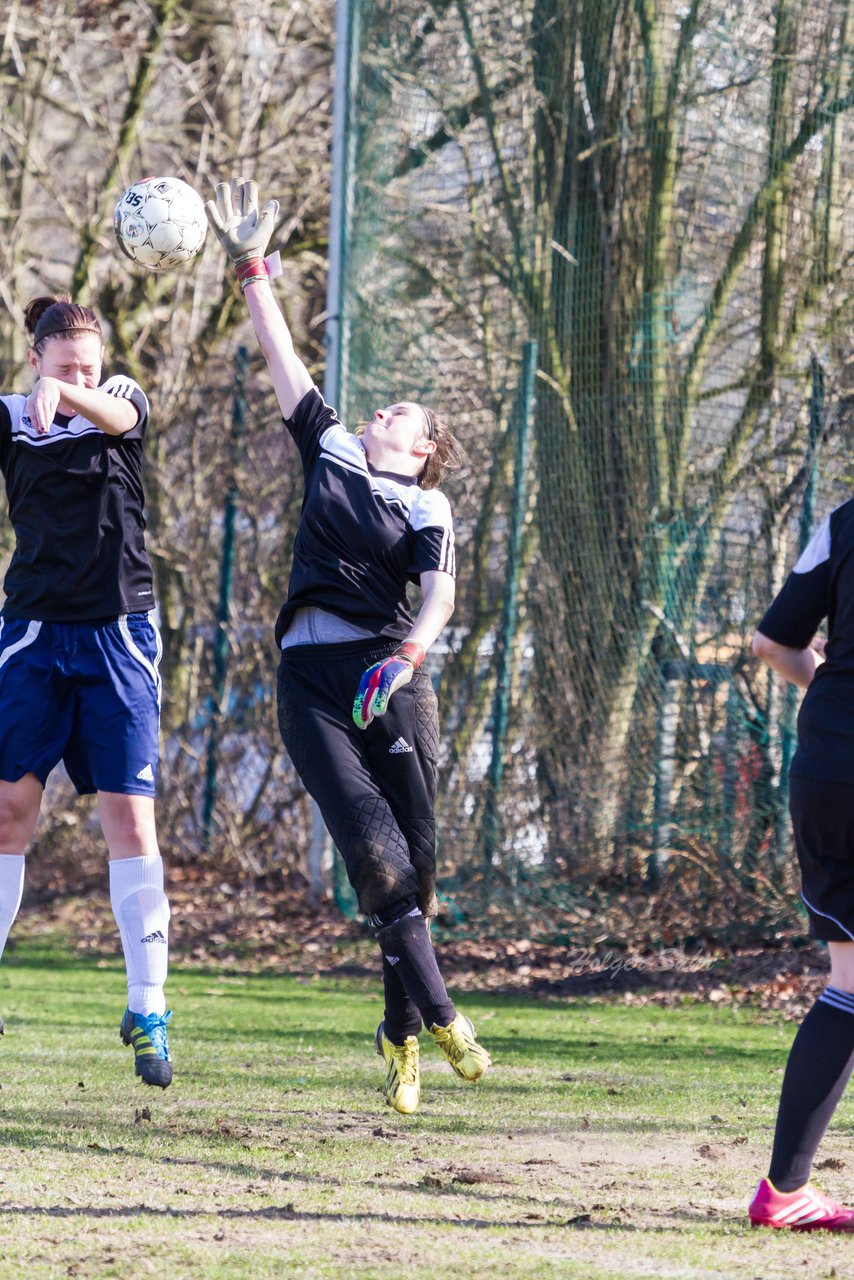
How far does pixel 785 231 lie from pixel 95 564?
17.5ft

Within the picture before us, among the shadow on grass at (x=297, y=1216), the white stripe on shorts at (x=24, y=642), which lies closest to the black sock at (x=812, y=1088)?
the shadow on grass at (x=297, y=1216)

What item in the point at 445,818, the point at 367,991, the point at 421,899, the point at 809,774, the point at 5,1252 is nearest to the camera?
the point at 5,1252

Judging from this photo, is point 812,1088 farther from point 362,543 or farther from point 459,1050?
point 362,543

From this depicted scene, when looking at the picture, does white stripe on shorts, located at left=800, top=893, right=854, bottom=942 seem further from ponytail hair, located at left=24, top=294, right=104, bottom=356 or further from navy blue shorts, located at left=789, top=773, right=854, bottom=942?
ponytail hair, located at left=24, top=294, right=104, bottom=356

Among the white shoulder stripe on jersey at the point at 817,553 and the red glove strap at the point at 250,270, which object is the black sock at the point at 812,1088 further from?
the red glove strap at the point at 250,270

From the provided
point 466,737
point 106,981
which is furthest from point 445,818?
point 106,981

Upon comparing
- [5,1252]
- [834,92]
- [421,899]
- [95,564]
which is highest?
[834,92]

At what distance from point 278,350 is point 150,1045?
2.15 meters

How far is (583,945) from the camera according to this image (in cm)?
905

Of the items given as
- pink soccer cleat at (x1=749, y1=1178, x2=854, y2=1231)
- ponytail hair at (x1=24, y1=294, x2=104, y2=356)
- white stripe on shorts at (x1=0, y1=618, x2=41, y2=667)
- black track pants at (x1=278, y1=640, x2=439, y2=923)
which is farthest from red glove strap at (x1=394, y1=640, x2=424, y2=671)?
pink soccer cleat at (x1=749, y1=1178, x2=854, y2=1231)

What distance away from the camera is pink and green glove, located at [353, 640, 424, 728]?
436 cm

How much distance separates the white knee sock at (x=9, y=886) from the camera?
4.93 metres

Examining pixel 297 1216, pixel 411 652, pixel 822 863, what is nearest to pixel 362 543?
pixel 411 652

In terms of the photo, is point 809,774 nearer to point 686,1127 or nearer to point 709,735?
point 686,1127
